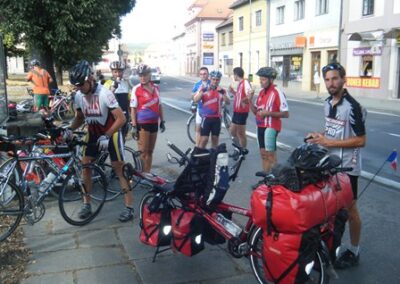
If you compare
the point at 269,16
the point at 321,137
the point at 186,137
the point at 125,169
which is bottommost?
the point at 186,137

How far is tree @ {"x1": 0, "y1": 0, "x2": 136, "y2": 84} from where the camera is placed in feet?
50.4

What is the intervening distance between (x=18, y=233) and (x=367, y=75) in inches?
980

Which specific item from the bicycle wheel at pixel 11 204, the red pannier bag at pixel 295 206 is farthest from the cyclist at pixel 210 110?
the red pannier bag at pixel 295 206

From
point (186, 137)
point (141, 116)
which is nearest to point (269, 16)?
point (186, 137)

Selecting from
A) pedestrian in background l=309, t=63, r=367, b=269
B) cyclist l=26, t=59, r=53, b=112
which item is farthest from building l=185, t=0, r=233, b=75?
pedestrian in background l=309, t=63, r=367, b=269

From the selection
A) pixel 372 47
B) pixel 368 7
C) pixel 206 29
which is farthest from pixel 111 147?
pixel 206 29

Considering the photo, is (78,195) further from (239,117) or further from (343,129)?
(239,117)

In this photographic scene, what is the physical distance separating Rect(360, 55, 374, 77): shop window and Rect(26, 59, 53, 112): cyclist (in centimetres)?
1866

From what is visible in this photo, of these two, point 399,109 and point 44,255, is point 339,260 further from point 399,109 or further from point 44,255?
point 399,109

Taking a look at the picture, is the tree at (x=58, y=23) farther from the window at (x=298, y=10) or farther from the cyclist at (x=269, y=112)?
the window at (x=298, y=10)

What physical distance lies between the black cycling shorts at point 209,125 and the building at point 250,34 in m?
34.7

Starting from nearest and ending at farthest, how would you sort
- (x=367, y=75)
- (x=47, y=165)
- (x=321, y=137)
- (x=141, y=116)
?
(x=321, y=137) → (x=47, y=165) → (x=141, y=116) → (x=367, y=75)

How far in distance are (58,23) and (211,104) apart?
29.7 feet

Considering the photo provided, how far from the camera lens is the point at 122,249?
→ 15.6 feet
